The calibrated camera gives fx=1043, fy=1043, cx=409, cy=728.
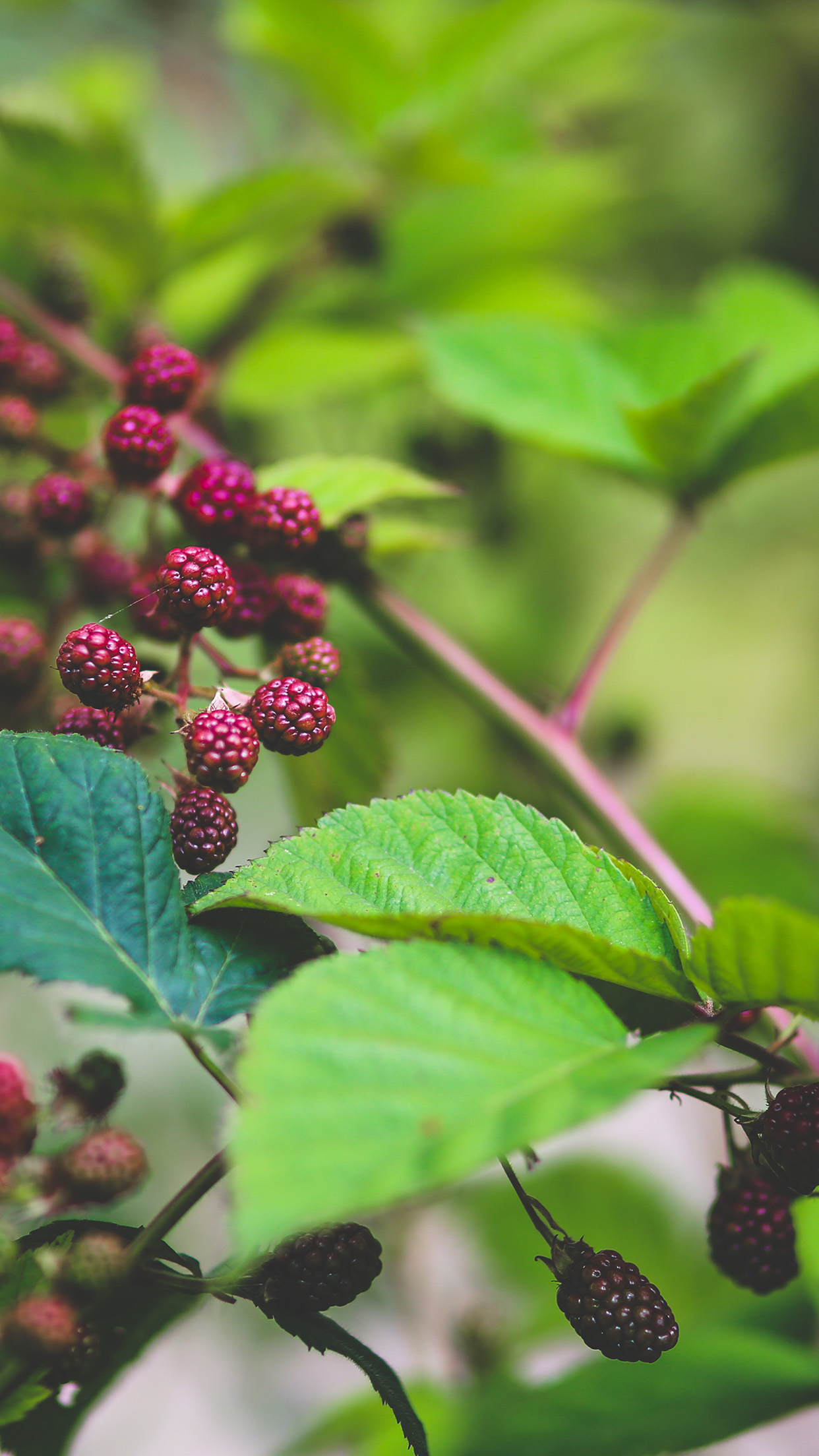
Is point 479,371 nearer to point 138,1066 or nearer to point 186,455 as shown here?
point 186,455

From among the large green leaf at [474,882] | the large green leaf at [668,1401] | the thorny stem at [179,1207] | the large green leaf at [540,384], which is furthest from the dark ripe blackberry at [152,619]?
the large green leaf at [668,1401]

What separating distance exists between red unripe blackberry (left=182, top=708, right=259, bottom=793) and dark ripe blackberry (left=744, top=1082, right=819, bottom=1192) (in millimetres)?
265

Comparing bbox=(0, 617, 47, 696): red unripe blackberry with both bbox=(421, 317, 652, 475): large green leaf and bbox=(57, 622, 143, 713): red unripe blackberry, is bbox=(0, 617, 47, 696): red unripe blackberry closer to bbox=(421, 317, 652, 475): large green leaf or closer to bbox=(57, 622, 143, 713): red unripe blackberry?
bbox=(57, 622, 143, 713): red unripe blackberry

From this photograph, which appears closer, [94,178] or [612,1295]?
[612,1295]

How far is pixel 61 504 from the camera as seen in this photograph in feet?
2.07

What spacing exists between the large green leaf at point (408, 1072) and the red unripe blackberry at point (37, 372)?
511 millimetres

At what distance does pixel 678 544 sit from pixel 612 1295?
561mm

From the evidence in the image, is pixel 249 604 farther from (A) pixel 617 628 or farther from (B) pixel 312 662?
(A) pixel 617 628

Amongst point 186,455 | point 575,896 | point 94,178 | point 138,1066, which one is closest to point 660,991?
point 575,896

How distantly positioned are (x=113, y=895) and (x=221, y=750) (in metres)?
0.08

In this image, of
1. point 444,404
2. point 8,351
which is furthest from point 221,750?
point 444,404

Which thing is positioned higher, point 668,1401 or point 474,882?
point 474,882

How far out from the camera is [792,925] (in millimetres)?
383

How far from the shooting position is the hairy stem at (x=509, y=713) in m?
0.70
